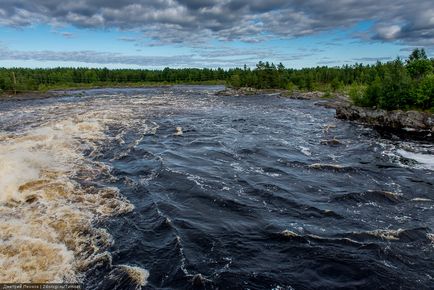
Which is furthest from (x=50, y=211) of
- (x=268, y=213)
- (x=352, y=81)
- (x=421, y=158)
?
(x=352, y=81)

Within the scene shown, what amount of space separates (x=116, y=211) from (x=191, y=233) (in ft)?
15.9

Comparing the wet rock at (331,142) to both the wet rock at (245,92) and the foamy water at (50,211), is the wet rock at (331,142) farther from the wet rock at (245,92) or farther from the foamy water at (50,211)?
the wet rock at (245,92)

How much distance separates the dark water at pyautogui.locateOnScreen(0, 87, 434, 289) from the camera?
1475cm

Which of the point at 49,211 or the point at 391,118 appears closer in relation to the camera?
the point at 49,211

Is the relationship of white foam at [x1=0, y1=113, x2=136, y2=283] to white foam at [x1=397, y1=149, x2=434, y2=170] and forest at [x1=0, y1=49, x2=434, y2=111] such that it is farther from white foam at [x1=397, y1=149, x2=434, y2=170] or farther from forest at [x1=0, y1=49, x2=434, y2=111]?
forest at [x1=0, y1=49, x2=434, y2=111]

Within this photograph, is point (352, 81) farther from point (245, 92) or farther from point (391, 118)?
point (391, 118)

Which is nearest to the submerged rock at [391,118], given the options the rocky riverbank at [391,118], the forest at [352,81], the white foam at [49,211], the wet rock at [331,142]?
the rocky riverbank at [391,118]

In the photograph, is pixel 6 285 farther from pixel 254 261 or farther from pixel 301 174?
pixel 301 174

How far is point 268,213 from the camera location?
68.4 ft

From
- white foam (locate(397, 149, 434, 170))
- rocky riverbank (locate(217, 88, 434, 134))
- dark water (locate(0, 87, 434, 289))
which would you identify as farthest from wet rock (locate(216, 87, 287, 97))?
white foam (locate(397, 149, 434, 170))

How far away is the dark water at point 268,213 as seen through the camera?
48.4 ft

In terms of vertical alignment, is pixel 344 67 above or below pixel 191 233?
above

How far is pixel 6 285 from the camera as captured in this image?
12.8m

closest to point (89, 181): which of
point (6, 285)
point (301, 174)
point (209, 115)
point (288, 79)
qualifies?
point (6, 285)
